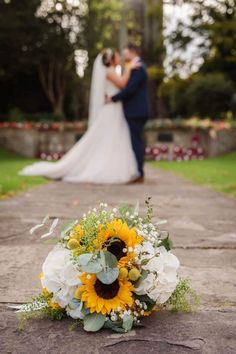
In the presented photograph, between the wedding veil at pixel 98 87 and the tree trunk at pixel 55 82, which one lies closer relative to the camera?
the wedding veil at pixel 98 87

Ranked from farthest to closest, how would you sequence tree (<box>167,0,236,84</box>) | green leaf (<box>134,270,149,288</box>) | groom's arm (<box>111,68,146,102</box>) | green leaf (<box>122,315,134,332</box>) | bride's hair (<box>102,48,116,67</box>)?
tree (<box>167,0,236,84</box>) < bride's hair (<box>102,48,116,67</box>) < groom's arm (<box>111,68,146,102</box>) < green leaf (<box>134,270,149,288</box>) < green leaf (<box>122,315,134,332</box>)

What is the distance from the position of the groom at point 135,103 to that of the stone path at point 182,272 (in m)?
3.07

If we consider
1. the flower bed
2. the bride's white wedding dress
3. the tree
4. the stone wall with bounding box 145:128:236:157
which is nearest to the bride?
the bride's white wedding dress

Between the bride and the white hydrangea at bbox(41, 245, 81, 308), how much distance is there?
7.26 metres

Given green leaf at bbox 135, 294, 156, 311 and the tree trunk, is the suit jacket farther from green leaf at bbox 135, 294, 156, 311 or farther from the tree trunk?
the tree trunk

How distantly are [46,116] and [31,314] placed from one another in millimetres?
20816

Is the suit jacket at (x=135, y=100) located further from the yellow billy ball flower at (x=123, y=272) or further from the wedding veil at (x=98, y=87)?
the yellow billy ball flower at (x=123, y=272)

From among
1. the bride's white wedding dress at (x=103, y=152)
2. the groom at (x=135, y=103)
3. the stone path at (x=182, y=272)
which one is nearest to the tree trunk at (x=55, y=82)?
the bride's white wedding dress at (x=103, y=152)

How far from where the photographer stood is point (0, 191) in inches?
276

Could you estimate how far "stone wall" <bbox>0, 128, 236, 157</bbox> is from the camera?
18.1 meters

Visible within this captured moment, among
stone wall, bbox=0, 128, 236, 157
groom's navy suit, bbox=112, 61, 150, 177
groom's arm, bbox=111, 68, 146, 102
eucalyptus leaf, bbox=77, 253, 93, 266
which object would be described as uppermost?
groom's arm, bbox=111, 68, 146, 102

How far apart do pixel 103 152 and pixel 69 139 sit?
30.1ft

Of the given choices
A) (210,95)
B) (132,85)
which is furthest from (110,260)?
(210,95)

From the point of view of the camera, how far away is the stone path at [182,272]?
5.99ft
